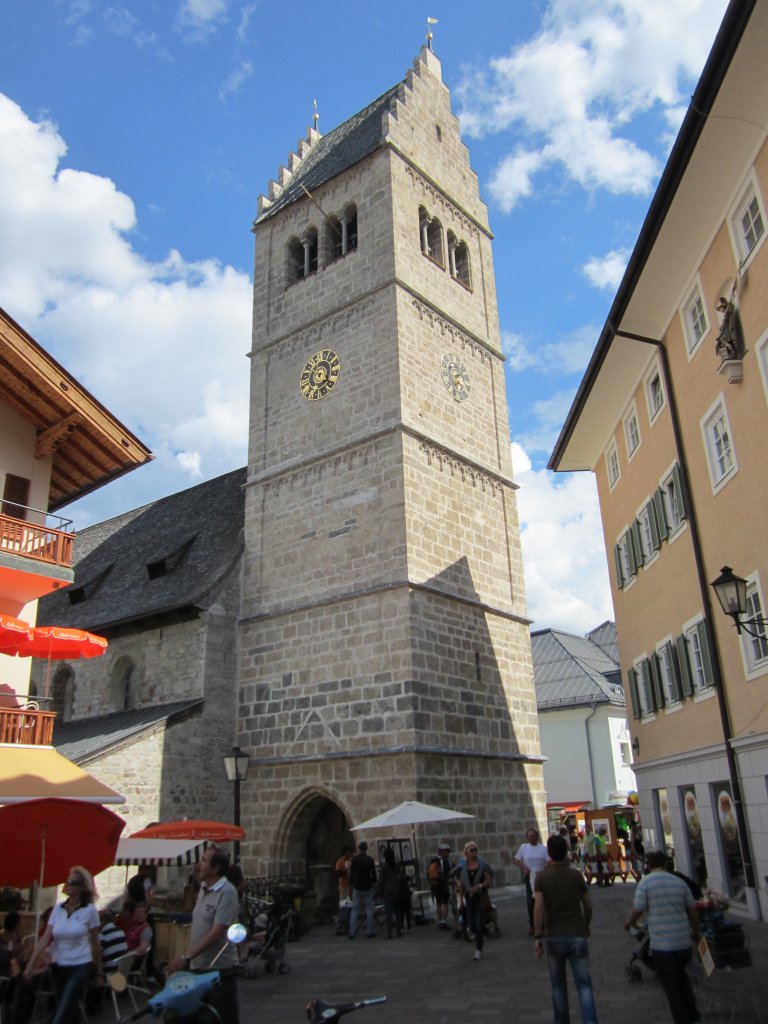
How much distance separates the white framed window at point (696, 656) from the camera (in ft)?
44.8

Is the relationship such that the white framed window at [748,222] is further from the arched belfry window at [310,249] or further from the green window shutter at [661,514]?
the arched belfry window at [310,249]

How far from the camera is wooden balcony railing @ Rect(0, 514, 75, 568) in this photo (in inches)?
532

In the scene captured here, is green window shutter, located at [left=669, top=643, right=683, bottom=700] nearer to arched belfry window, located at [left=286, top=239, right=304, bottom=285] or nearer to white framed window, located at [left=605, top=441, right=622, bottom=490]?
white framed window, located at [left=605, top=441, right=622, bottom=490]

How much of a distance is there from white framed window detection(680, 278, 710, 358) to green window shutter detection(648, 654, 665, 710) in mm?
6037

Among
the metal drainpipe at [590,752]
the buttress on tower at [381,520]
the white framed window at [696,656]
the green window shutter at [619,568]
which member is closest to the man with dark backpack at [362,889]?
the buttress on tower at [381,520]

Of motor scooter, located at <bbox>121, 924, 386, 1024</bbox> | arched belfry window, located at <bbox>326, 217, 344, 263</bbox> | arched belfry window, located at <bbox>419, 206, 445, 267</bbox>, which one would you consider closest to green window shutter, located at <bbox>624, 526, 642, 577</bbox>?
arched belfry window, located at <bbox>419, 206, 445, 267</bbox>

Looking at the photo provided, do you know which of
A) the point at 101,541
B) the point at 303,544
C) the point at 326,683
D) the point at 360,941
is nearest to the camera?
the point at 360,941

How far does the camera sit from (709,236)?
42.4 feet

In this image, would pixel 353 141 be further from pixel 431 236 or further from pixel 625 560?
pixel 625 560

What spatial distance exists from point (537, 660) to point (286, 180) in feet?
79.4

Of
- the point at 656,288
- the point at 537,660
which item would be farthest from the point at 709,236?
the point at 537,660

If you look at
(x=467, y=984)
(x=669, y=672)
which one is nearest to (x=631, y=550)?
(x=669, y=672)

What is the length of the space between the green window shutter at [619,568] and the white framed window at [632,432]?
7.69ft

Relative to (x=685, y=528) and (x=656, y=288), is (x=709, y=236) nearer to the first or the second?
(x=656, y=288)
